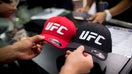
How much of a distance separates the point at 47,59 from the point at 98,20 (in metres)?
0.32

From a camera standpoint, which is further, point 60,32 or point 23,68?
point 23,68

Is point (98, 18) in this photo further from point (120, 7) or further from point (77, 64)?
point (77, 64)

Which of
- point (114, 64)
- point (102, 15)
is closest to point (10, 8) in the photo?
point (114, 64)

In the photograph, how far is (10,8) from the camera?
0.60m

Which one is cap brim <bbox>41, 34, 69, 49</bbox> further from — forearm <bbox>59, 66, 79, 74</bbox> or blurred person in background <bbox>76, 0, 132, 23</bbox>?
blurred person in background <bbox>76, 0, 132, 23</bbox>

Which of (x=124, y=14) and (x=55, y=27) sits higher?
(x=55, y=27)

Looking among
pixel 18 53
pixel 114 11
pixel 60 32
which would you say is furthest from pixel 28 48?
pixel 114 11

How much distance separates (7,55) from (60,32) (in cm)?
17

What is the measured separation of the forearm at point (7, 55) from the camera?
623mm

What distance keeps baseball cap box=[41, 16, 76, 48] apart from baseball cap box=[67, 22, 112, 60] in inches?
0.6

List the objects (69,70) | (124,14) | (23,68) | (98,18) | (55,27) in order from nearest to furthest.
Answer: (69,70), (55,27), (23,68), (98,18), (124,14)

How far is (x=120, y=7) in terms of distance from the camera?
96cm

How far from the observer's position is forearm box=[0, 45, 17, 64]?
0.62 metres

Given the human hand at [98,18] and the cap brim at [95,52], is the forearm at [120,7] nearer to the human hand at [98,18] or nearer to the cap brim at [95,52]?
the human hand at [98,18]
